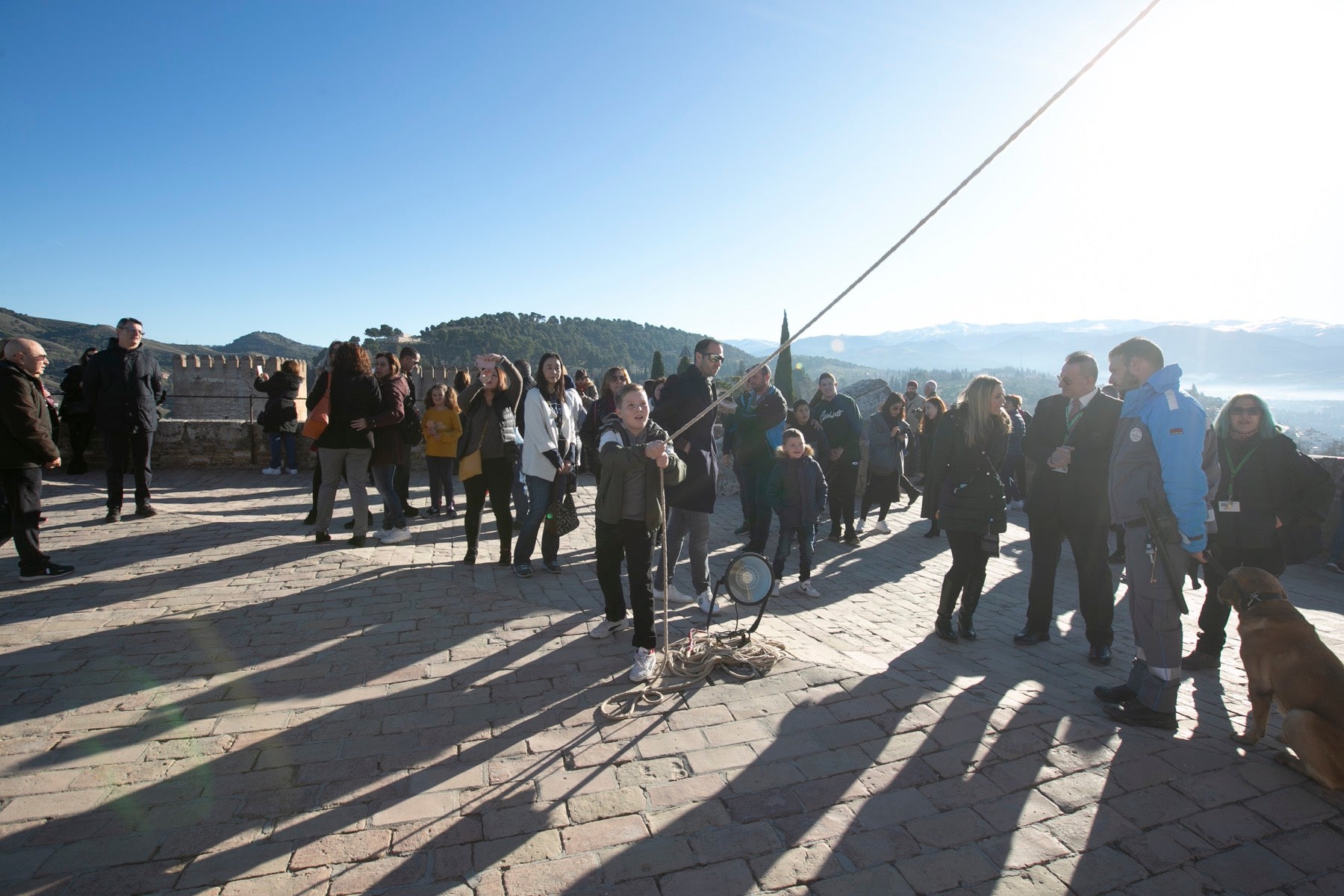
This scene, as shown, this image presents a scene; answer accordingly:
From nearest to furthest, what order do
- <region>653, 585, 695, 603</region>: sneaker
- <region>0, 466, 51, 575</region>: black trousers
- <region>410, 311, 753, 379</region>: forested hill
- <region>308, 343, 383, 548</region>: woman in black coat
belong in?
<region>0, 466, 51, 575</region>: black trousers → <region>653, 585, 695, 603</region>: sneaker → <region>308, 343, 383, 548</region>: woman in black coat → <region>410, 311, 753, 379</region>: forested hill

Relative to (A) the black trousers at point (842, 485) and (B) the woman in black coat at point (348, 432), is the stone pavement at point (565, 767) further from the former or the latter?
(A) the black trousers at point (842, 485)

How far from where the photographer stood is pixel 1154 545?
3412 mm

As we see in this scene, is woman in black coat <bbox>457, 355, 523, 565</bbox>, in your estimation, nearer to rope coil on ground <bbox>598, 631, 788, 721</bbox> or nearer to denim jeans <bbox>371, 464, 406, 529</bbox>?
denim jeans <bbox>371, 464, 406, 529</bbox>

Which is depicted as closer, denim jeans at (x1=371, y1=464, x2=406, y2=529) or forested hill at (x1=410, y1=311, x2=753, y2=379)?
denim jeans at (x1=371, y1=464, x2=406, y2=529)

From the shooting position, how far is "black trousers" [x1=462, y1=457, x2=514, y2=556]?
18.8ft

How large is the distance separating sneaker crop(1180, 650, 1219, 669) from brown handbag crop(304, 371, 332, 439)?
696 cm

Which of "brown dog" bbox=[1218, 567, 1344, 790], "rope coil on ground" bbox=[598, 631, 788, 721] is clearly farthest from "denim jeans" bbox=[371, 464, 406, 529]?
"brown dog" bbox=[1218, 567, 1344, 790]

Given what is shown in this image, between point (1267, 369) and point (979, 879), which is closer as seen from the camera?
point (979, 879)

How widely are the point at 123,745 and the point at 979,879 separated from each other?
359 centimetres

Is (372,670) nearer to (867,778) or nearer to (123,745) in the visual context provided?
(123,745)

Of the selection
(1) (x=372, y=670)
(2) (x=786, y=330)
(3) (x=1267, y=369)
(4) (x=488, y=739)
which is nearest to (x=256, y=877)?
(4) (x=488, y=739)

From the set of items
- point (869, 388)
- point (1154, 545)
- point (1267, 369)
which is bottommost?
point (1154, 545)

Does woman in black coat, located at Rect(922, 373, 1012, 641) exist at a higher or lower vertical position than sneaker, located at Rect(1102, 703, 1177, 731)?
higher

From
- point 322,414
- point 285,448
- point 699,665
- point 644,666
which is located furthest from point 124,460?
point 699,665
